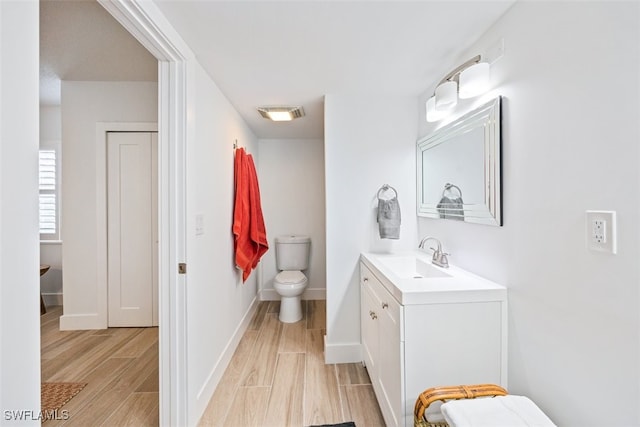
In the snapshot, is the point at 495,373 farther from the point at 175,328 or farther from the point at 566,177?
the point at 175,328

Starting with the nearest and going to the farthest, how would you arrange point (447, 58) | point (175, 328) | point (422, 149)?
1. point (175, 328)
2. point (447, 58)
3. point (422, 149)

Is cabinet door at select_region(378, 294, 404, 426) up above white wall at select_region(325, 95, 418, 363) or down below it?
below

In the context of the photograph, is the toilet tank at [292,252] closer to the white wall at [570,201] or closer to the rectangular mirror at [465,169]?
the rectangular mirror at [465,169]

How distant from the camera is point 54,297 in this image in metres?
3.53

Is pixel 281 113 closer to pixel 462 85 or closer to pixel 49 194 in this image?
pixel 462 85

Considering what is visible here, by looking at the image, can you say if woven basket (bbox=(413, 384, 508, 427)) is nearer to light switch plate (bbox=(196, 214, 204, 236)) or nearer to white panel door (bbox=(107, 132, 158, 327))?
light switch plate (bbox=(196, 214, 204, 236))

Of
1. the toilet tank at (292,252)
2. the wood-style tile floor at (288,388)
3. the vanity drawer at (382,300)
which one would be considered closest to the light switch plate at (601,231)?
the vanity drawer at (382,300)

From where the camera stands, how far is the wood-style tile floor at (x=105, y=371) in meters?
1.73

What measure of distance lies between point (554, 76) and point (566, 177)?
0.39 meters

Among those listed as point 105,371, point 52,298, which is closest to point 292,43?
point 105,371

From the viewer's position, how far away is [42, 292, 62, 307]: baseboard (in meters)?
3.51

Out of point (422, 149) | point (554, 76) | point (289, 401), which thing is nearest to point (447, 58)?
point (422, 149)

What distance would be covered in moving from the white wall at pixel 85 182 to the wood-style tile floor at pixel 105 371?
0.29 m
